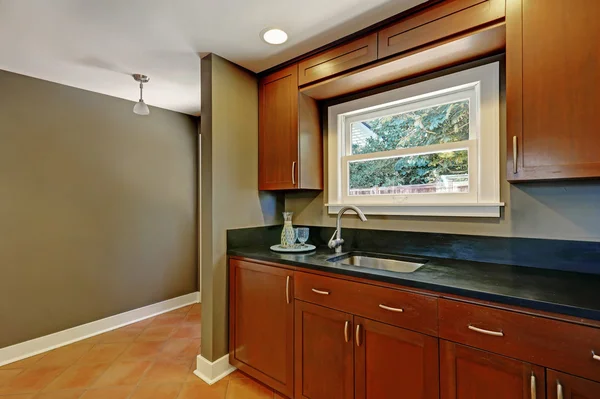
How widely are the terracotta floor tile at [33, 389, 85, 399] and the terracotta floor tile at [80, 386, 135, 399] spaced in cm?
5

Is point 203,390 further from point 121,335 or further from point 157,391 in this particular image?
point 121,335

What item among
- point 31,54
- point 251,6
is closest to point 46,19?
point 31,54

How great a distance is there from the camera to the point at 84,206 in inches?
104

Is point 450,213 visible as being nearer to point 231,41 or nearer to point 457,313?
point 457,313

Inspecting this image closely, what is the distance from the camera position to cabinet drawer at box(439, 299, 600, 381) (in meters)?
0.93

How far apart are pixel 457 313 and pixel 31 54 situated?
3.04 metres

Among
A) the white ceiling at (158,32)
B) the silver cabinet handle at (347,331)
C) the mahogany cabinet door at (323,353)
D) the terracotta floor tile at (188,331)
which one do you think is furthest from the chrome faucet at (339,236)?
the terracotta floor tile at (188,331)

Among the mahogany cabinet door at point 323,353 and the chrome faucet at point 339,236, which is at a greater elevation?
the chrome faucet at point 339,236

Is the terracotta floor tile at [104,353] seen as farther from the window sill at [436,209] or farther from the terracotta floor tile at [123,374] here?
the window sill at [436,209]

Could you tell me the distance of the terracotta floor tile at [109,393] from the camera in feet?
6.07

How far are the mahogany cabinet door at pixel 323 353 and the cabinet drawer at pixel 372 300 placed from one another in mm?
62

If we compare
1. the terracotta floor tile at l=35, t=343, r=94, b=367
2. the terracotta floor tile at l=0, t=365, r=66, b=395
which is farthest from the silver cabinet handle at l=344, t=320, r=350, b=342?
the terracotta floor tile at l=35, t=343, r=94, b=367

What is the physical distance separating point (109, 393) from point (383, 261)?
6.58 ft

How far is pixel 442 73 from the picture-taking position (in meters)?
1.81
